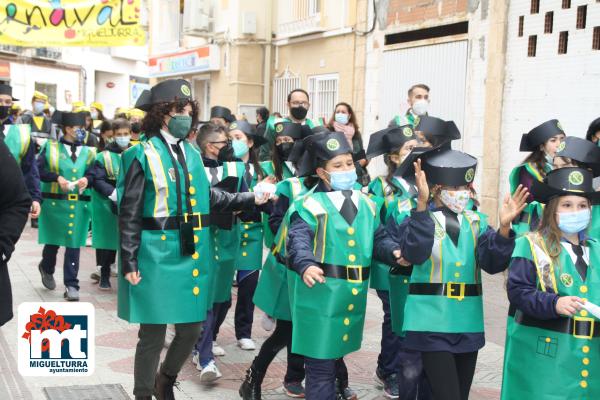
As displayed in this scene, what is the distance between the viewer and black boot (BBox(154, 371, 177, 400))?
17.3 ft

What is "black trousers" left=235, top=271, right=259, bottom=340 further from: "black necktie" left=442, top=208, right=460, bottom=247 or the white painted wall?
the white painted wall

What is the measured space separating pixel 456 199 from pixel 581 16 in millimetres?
7651

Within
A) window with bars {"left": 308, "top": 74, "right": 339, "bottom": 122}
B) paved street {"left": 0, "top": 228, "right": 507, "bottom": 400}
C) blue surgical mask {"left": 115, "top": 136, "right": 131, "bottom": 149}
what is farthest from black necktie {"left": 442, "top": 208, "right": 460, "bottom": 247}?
window with bars {"left": 308, "top": 74, "right": 339, "bottom": 122}

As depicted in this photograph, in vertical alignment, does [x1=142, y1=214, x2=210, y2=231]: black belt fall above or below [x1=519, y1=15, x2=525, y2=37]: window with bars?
below

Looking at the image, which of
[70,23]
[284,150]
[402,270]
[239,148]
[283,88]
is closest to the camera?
[402,270]

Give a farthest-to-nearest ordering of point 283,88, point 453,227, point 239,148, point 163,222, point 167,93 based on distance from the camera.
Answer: point 283,88 → point 239,148 → point 167,93 → point 163,222 → point 453,227

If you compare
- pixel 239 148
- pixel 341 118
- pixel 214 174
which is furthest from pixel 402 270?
pixel 341 118

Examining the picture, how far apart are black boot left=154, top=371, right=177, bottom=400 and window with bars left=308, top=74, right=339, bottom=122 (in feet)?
41.6

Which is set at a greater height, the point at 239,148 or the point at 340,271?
the point at 239,148

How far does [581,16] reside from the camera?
37.0ft

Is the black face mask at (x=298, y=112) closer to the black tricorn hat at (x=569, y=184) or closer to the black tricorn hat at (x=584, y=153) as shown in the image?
the black tricorn hat at (x=584, y=153)

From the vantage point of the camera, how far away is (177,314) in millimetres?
5031

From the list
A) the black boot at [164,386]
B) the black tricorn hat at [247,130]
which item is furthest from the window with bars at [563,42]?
the black boot at [164,386]

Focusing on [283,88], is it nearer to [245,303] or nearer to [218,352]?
[245,303]
